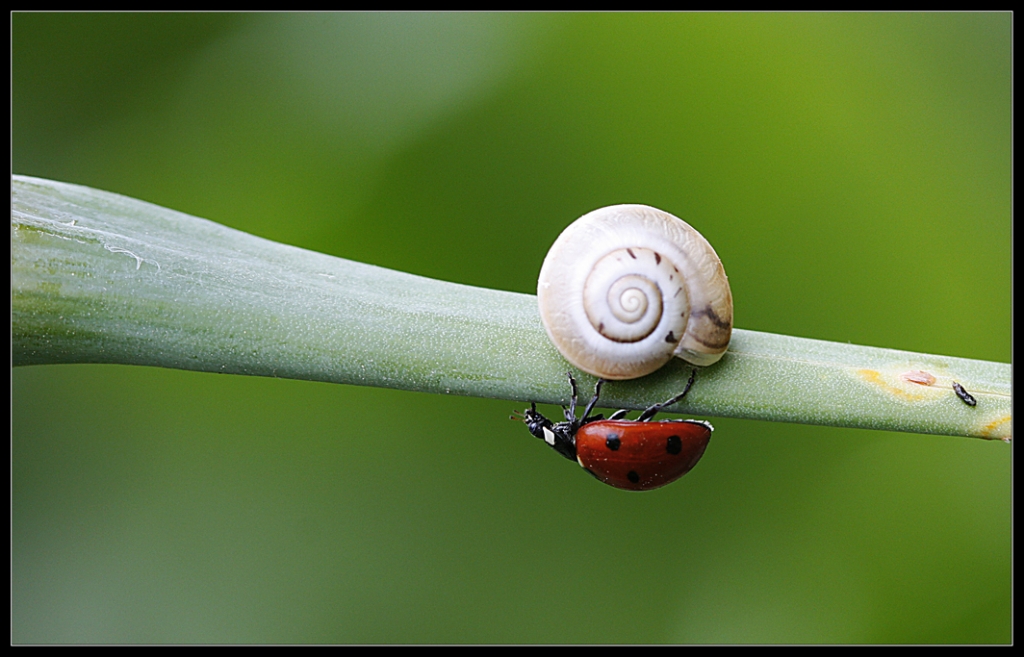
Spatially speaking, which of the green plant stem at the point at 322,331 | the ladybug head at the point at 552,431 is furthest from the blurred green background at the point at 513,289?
the green plant stem at the point at 322,331

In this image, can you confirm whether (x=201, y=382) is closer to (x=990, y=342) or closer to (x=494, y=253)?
(x=494, y=253)

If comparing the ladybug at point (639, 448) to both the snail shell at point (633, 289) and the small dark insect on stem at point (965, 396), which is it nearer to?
the snail shell at point (633, 289)

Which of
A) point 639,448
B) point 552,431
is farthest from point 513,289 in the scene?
point 639,448

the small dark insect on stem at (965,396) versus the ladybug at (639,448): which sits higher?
the ladybug at (639,448)

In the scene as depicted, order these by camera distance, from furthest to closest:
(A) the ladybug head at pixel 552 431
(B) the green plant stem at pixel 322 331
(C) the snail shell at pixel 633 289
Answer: (A) the ladybug head at pixel 552 431
(C) the snail shell at pixel 633 289
(B) the green plant stem at pixel 322 331

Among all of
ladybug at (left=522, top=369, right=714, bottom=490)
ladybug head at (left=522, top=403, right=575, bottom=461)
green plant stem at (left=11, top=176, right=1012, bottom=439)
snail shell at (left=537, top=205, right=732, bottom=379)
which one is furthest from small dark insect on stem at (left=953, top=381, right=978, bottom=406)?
ladybug head at (left=522, top=403, right=575, bottom=461)

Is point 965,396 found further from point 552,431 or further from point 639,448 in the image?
point 552,431

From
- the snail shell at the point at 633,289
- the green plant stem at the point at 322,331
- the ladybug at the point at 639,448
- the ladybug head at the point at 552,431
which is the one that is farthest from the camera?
the ladybug head at the point at 552,431
